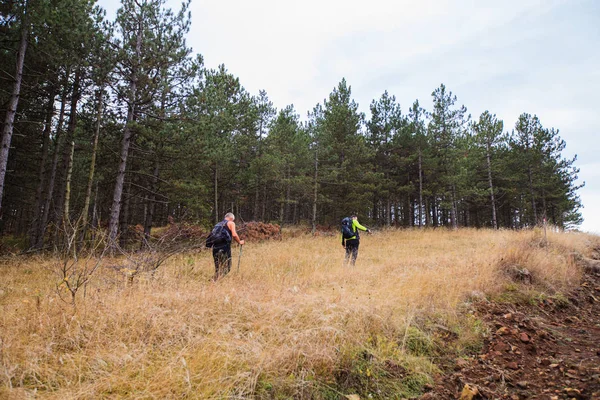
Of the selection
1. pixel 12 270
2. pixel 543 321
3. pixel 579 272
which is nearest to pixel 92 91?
pixel 12 270

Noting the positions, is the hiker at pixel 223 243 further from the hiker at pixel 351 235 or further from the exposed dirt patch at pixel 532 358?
the exposed dirt patch at pixel 532 358

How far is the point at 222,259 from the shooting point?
615 centimetres

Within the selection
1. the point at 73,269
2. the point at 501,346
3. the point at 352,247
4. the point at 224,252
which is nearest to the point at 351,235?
the point at 352,247

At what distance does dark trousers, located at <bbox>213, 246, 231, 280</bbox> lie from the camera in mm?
6023

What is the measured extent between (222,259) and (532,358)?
5386 millimetres

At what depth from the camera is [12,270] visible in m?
7.32

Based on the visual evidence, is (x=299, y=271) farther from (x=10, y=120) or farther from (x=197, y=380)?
(x=10, y=120)

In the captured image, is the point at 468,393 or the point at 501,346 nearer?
the point at 468,393

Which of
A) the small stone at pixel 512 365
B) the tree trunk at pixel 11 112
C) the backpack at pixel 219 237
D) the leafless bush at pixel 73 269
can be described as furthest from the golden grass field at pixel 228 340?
the tree trunk at pixel 11 112

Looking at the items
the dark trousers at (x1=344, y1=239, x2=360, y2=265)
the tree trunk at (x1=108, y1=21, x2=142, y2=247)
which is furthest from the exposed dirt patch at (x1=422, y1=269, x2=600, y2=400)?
the tree trunk at (x1=108, y1=21, x2=142, y2=247)

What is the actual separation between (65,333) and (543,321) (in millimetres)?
6834

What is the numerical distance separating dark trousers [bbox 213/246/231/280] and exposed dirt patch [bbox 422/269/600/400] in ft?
14.5

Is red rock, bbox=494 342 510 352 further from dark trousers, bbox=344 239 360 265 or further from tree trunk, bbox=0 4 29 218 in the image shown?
tree trunk, bbox=0 4 29 218

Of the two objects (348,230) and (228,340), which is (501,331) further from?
(348,230)
